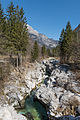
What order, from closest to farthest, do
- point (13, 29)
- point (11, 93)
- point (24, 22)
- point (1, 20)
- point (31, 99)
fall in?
point (11, 93)
point (31, 99)
point (1, 20)
point (13, 29)
point (24, 22)

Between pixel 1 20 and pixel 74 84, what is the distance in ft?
62.9

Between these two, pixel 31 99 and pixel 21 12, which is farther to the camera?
pixel 21 12

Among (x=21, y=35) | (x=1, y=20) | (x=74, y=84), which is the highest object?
(x=1, y=20)

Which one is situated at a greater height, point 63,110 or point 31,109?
point 63,110

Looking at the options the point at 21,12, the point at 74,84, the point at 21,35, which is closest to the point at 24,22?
the point at 21,12

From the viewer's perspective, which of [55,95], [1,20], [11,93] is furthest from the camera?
[1,20]

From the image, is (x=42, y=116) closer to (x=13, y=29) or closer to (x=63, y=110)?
(x=63, y=110)

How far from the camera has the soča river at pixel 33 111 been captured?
346 inches

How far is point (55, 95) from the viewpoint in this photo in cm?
1002

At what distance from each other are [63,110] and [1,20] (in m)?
19.6

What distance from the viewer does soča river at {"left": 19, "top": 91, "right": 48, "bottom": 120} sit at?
8.79 m

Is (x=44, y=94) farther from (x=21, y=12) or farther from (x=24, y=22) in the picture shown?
(x=21, y=12)

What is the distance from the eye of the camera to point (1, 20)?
1594cm

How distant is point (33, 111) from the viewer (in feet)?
32.0
